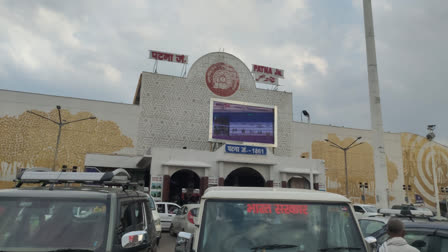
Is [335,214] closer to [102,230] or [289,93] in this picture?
[102,230]

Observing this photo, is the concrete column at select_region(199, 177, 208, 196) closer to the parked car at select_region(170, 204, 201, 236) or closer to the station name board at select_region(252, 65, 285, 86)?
the parked car at select_region(170, 204, 201, 236)

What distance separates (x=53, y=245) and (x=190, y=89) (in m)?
31.5

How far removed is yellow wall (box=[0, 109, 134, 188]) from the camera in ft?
94.7

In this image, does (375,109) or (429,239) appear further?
(375,109)

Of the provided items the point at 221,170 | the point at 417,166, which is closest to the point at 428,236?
the point at 221,170

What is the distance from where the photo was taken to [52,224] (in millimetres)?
3768

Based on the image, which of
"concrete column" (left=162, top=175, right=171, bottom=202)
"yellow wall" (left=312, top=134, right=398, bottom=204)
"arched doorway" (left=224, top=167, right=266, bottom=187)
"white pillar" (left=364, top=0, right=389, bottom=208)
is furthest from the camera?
"yellow wall" (left=312, top=134, right=398, bottom=204)

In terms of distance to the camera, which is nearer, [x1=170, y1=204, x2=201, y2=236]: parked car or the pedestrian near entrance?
the pedestrian near entrance

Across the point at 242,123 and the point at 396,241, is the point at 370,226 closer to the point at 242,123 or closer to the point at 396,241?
the point at 396,241

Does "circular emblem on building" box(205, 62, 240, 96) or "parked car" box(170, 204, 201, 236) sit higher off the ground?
"circular emblem on building" box(205, 62, 240, 96)

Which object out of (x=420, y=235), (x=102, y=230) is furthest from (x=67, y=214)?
(x=420, y=235)

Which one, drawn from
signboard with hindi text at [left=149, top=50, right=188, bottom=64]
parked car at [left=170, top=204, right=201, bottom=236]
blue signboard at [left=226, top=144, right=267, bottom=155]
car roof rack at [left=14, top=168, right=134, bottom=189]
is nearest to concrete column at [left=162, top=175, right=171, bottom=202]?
blue signboard at [left=226, top=144, right=267, bottom=155]

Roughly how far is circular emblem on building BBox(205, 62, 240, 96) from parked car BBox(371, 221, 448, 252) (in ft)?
104

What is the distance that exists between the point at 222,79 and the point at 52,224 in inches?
1279
